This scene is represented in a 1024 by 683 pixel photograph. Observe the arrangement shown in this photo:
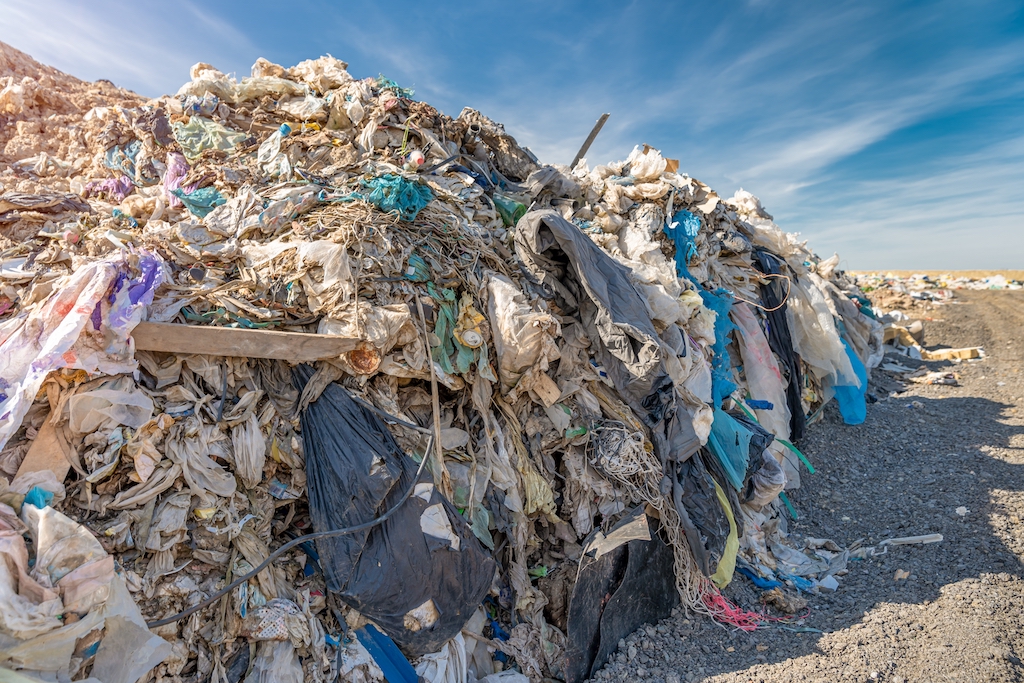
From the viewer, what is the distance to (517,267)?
3.39m

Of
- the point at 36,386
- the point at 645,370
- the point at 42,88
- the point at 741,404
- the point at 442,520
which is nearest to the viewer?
the point at 36,386

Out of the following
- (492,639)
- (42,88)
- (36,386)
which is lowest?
(492,639)

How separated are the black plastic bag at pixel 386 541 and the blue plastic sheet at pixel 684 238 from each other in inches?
123

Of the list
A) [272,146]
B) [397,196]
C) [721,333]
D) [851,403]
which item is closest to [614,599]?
[721,333]

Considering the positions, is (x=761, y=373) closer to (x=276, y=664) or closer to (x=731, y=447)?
(x=731, y=447)

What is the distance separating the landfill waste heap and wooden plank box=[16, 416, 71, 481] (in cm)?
1

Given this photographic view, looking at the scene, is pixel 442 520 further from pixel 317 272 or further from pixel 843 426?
pixel 843 426

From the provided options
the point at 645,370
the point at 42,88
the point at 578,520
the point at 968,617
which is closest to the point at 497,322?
the point at 645,370

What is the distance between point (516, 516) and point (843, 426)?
455 cm

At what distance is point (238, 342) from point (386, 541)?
3.86ft

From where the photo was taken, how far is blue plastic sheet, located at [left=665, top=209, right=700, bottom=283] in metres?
4.55

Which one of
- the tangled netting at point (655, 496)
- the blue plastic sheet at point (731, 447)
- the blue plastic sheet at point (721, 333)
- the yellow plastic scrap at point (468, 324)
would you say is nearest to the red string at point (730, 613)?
the tangled netting at point (655, 496)

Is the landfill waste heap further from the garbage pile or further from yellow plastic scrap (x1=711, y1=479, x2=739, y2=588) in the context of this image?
the garbage pile

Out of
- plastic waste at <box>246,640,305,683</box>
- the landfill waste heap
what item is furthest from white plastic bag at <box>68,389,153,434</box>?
plastic waste at <box>246,640,305,683</box>
